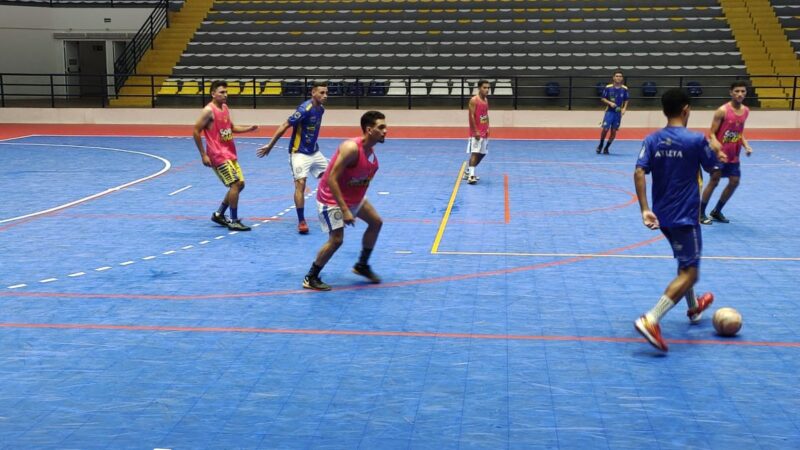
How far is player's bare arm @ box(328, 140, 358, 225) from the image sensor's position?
856cm

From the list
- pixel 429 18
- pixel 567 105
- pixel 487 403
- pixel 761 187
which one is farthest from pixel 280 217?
pixel 429 18

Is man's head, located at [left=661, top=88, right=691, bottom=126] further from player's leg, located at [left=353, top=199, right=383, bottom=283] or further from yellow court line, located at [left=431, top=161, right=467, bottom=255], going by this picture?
yellow court line, located at [left=431, top=161, right=467, bottom=255]

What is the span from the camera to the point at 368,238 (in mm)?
9359

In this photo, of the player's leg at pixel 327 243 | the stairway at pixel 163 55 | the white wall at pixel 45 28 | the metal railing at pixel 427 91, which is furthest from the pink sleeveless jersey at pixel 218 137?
the white wall at pixel 45 28

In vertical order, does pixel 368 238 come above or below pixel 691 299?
above

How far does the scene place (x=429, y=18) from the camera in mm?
34969

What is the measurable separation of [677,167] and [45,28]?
3543 cm

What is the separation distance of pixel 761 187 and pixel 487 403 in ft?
38.4

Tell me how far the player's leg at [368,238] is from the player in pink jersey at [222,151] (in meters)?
3.24

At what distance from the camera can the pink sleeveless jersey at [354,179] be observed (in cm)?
876

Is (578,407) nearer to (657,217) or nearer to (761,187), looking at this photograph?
(657,217)

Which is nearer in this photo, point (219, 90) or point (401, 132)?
point (219, 90)

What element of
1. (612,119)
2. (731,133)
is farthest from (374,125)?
(612,119)

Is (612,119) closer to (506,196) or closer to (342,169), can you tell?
(506,196)
